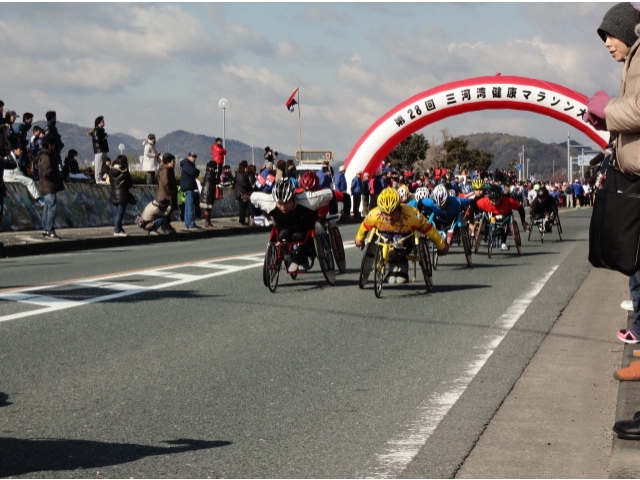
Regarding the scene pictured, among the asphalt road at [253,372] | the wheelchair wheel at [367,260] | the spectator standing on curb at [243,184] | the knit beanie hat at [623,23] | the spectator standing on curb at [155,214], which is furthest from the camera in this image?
the spectator standing on curb at [243,184]

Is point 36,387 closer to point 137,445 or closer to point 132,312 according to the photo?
A: point 137,445

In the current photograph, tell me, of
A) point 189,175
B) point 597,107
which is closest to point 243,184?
point 189,175

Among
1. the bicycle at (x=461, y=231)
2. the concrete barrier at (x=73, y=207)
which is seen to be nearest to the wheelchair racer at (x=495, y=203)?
the bicycle at (x=461, y=231)

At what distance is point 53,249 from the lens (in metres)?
21.8

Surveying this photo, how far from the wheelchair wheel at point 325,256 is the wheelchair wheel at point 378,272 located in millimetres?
1013

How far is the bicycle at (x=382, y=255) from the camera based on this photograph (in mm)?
13438

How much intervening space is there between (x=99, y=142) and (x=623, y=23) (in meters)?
22.6

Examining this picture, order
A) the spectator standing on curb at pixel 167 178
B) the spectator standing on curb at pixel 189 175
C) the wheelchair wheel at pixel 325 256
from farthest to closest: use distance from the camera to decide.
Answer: the spectator standing on curb at pixel 189 175 < the spectator standing on curb at pixel 167 178 < the wheelchair wheel at pixel 325 256

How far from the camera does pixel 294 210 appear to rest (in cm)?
1420

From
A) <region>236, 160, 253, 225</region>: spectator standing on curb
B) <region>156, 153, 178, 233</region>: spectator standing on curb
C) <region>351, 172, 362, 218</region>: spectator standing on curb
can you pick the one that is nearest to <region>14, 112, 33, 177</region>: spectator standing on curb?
<region>156, 153, 178, 233</region>: spectator standing on curb

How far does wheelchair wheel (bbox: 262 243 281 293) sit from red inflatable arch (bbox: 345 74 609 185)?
25307 mm

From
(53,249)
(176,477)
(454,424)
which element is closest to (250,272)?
(53,249)

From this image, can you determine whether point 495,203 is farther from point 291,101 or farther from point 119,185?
point 291,101

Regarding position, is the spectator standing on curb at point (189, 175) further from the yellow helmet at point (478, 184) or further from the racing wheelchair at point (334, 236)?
the racing wheelchair at point (334, 236)
